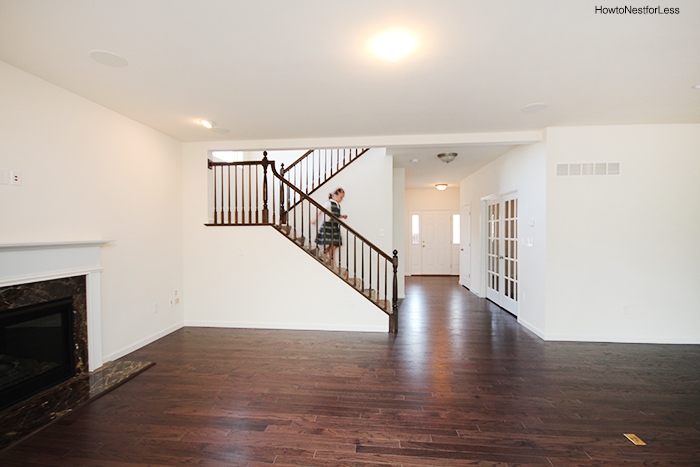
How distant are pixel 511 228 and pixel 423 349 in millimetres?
2877

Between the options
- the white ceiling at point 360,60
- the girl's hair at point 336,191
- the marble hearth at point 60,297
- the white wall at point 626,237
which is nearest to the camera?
the white ceiling at point 360,60

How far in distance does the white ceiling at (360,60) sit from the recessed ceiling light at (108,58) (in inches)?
2.1

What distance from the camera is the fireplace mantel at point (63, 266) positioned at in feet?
8.11

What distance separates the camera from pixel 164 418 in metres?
2.40

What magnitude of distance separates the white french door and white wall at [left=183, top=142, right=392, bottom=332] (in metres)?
2.63

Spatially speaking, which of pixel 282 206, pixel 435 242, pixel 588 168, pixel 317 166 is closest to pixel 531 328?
pixel 588 168

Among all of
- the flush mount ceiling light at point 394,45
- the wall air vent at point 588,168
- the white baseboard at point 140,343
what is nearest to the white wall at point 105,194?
the white baseboard at point 140,343

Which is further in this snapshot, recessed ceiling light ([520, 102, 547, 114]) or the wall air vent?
the wall air vent

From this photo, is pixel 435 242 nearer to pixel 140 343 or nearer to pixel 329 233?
pixel 329 233

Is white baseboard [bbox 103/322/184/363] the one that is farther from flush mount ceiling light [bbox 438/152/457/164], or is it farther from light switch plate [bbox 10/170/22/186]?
flush mount ceiling light [bbox 438/152/457/164]

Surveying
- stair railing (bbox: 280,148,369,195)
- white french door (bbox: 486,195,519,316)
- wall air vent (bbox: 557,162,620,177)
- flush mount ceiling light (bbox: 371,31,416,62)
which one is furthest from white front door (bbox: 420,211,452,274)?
flush mount ceiling light (bbox: 371,31,416,62)

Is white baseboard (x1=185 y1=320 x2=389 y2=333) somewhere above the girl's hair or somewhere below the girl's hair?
below

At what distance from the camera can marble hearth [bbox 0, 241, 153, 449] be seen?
2.40m

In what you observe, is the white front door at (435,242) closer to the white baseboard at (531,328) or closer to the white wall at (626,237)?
the white baseboard at (531,328)
